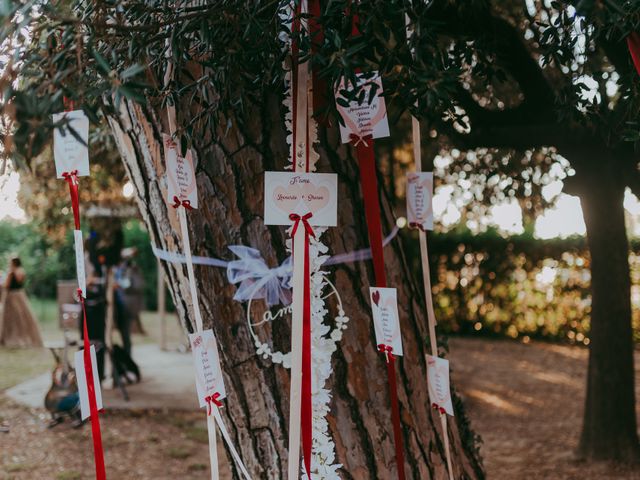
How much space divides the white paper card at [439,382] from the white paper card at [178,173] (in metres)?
0.98

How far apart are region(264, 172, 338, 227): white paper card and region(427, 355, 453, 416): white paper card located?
63 centimetres

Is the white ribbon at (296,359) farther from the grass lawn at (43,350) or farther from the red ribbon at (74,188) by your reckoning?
the grass lawn at (43,350)

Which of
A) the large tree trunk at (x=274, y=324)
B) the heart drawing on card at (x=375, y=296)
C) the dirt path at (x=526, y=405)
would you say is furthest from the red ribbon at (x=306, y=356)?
the dirt path at (x=526, y=405)

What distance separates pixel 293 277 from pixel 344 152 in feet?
1.56

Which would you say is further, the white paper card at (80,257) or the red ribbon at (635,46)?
the white paper card at (80,257)

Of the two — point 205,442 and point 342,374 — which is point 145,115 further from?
point 205,442

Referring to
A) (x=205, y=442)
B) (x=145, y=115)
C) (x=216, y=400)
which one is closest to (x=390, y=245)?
(x=216, y=400)

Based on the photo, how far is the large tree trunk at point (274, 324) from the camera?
2006 mm

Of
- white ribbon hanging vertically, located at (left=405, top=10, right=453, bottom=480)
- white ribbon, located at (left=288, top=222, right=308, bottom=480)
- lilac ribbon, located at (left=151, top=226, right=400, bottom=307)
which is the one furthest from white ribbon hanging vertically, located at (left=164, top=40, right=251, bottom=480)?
white ribbon hanging vertically, located at (left=405, top=10, right=453, bottom=480)

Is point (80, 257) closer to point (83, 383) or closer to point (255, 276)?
point (83, 383)

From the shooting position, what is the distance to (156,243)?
87.4 inches

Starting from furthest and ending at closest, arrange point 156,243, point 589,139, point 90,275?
1. point 90,275
2. point 589,139
3. point 156,243

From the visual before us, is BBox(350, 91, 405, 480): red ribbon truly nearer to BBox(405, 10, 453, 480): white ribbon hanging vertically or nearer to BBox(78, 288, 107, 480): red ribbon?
BBox(405, 10, 453, 480): white ribbon hanging vertically

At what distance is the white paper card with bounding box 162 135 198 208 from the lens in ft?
6.32
